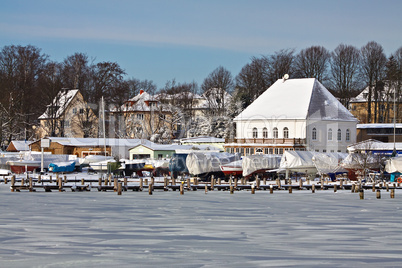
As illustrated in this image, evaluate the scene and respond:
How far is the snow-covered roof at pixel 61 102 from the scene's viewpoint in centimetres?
8188

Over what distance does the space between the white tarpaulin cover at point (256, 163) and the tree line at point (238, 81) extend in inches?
1322

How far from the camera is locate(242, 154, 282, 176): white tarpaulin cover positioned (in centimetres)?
4925

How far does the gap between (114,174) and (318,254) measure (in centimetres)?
4105

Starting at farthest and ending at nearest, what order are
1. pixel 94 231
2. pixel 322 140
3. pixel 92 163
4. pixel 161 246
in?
pixel 322 140, pixel 92 163, pixel 94 231, pixel 161 246

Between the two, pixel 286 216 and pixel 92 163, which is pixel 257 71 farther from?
pixel 286 216

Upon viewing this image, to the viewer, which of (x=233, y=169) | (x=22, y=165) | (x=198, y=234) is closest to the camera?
(x=198, y=234)

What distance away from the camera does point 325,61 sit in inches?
3467

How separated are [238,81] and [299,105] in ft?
71.8

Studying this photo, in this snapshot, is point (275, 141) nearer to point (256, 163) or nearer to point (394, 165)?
point (256, 163)

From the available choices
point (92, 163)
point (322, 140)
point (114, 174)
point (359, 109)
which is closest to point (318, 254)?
point (114, 174)

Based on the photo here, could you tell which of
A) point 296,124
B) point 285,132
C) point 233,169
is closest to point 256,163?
point 233,169

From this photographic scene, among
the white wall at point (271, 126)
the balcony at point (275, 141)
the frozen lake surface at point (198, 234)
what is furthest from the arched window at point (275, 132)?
the frozen lake surface at point (198, 234)

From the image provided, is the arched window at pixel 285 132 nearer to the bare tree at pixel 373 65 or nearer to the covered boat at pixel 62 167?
the bare tree at pixel 373 65

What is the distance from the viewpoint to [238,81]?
92438 mm
